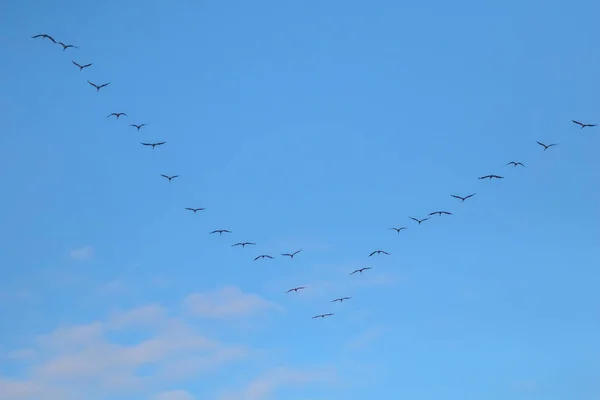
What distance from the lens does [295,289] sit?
199 meters

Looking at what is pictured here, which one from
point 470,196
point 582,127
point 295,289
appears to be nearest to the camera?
point 582,127

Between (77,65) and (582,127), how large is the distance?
10112 cm

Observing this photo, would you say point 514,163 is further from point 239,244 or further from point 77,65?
point 77,65

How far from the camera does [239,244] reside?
190875 mm

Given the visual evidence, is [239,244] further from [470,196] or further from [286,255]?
[470,196]

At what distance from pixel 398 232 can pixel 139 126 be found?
198ft

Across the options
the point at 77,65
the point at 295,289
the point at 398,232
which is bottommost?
the point at 295,289

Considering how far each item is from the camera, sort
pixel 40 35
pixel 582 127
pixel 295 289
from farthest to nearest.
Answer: pixel 295 289, pixel 582 127, pixel 40 35

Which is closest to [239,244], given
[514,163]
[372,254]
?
[372,254]

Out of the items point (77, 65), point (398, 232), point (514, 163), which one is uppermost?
point (77, 65)

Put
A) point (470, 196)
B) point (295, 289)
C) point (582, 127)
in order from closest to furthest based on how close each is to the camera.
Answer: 1. point (582, 127)
2. point (470, 196)
3. point (295, 289)

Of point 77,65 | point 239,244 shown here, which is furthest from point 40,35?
point 239,244

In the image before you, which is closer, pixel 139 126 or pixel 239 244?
pixel 139 126

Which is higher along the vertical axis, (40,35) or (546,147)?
(40,35)
